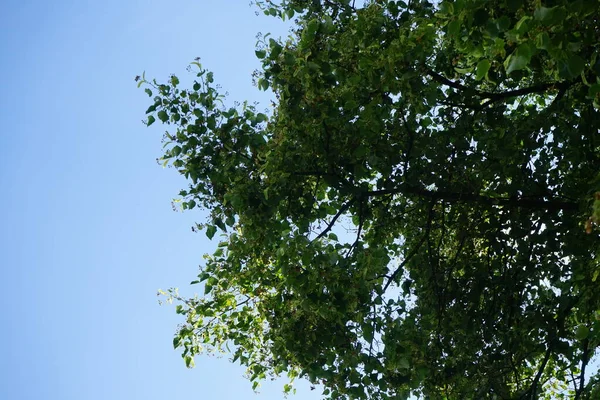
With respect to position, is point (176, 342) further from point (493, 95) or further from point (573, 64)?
point (573, 64)

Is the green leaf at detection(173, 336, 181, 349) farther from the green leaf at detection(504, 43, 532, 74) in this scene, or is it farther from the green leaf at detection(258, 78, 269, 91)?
the green leaf at detection(504, 43, 532, 74)

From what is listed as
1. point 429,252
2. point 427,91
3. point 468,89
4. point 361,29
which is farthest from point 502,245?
point 361,29

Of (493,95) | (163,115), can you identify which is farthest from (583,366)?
(163,115)

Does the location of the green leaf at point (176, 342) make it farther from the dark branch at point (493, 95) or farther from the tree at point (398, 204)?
the dark branch at point (493, 95)

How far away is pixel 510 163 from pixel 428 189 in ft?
4.30

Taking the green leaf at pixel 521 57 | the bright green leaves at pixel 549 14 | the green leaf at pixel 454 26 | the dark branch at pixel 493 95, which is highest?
the dark branch at pixel 493 95

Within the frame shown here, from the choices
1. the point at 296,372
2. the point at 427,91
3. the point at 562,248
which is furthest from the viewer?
the point at 296,372

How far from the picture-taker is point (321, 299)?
9.51 metres

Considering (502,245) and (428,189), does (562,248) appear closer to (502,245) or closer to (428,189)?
(502,245)

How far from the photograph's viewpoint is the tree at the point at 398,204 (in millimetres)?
9562

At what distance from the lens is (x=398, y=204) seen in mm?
12766

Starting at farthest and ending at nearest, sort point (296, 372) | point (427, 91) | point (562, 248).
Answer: point (296, 372)
point (562, 248)
point (427, 91)

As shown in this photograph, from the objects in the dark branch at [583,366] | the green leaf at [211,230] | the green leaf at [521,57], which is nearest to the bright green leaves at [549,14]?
the green leaf at [521,57]

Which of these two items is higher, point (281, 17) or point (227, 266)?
point (281, 17)
